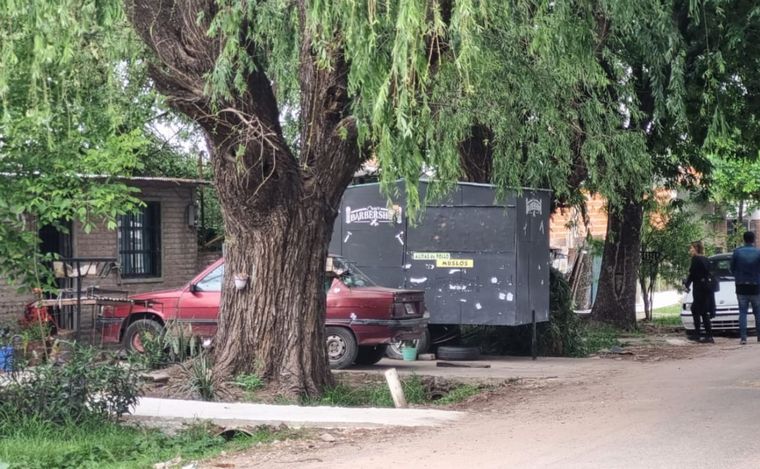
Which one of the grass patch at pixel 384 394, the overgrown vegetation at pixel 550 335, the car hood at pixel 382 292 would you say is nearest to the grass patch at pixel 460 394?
the grass patch at pixel 384 394

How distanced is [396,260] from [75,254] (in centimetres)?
580

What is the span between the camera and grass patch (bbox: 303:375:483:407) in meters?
11.8

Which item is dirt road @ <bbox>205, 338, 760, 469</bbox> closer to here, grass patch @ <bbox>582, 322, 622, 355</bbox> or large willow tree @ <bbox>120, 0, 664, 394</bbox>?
large willow tree @ <bbox>120, 0, 664, 394</bbox>

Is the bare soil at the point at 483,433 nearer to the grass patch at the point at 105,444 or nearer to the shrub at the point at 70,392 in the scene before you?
the grass patch at the point at 105,444

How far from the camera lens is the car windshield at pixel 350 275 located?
1548 cm

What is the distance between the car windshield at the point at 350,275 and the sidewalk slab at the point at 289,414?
4424 millimetres

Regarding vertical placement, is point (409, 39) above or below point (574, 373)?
above

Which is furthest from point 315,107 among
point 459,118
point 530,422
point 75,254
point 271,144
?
point 75,254

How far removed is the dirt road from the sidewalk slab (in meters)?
0.34

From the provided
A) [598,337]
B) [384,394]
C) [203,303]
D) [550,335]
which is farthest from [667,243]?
[384,394]

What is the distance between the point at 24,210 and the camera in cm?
955

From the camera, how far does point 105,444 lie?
9094mm

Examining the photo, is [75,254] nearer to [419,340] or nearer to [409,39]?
[419,340]

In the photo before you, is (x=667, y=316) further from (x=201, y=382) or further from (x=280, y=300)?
(x=201, y=382)
